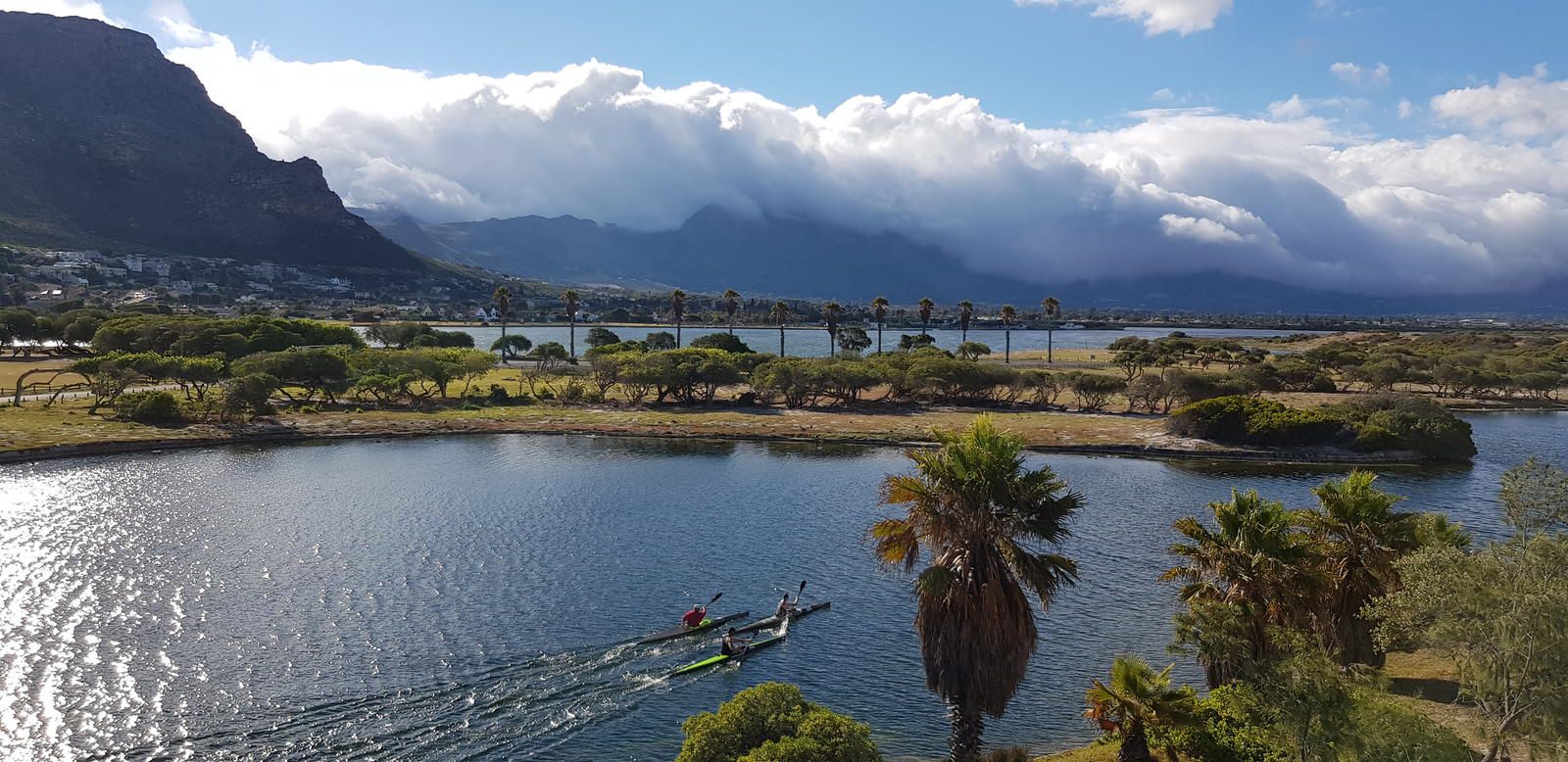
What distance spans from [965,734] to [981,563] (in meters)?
4.40

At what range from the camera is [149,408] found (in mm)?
85750

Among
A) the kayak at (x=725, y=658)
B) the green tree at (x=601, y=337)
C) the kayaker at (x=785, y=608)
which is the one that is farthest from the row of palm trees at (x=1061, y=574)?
the green tree at (x=601, y=337)

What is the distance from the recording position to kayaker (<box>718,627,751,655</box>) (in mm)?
35250

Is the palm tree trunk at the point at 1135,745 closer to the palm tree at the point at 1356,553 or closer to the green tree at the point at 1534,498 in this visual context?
the palm tree at the point at 1356,553

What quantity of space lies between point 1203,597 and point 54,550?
53.6 meters

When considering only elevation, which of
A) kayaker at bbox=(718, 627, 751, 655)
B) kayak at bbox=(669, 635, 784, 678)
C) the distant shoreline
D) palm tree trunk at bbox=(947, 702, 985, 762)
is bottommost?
kayak at bbox=(669, 635, 784, 678)

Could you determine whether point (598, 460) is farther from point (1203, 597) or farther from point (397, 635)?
point (1203, 597)

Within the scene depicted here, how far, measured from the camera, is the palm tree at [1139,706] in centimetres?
2347

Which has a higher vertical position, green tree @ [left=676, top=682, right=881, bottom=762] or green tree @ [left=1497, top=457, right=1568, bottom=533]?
green tree @ [left=1497, top=457, right=1568, bottom=533]

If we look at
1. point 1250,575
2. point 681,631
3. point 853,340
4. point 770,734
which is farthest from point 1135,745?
point 853,340

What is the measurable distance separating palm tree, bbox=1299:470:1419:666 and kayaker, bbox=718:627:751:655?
1970 cm

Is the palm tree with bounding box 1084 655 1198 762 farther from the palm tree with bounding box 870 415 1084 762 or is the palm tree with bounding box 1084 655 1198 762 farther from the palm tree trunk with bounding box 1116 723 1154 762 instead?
the palm tree with bounding box 870 415 1084 762

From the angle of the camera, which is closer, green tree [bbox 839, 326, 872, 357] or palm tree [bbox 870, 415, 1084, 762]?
palm tree [bbox 870, 415, 1084, 762]

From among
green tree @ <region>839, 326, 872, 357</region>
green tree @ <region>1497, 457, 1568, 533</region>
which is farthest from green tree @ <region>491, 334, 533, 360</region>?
green tree @ <region>1497, 457, 1568, 533</region>
